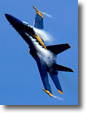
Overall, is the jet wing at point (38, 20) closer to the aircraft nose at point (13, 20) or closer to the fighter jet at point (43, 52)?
the fighter jet at point (43, 52)

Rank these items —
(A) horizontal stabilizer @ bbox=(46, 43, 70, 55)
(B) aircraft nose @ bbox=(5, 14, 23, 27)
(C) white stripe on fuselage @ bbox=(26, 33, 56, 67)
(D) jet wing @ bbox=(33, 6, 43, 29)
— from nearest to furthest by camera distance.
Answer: (B) aircraft nose @ bbox=(5, 14, 23, 27)
(C) white stripe on fuselage @ bbox=(26, 33, 56, 67)
(A) horizontal stabilizer @ bbox=(46, 43, 70, 55)
(D) jet wing @ bbox=(33, 6, 43, 29)

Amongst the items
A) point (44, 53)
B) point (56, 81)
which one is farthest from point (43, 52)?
point (56, 81)

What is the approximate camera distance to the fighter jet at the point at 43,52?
14.5 metres

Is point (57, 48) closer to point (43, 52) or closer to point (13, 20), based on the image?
point (43, 52)

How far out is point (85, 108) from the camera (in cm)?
1366

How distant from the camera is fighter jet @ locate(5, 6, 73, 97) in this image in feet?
47.5

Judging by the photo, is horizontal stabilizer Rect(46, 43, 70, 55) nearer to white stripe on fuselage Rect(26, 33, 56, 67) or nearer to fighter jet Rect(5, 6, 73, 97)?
fighter jet Rect(5, 6, 73, 97)

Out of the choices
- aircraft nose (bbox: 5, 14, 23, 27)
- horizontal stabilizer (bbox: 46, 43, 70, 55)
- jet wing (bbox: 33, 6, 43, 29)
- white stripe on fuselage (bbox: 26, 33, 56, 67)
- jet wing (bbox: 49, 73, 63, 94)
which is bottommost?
jet wing (bbox: 49, 73, 63, 94)

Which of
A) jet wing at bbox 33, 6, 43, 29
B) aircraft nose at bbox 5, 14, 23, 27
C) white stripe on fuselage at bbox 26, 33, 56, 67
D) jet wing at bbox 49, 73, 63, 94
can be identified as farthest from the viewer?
jet wing at bbox 33, 6, 43, 29

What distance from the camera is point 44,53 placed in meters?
15.6

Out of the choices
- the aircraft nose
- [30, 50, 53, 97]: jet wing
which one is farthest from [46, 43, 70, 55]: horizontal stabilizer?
the aircraft nose

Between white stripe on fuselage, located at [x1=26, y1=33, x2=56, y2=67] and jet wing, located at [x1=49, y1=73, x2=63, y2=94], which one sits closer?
white stripe on fuselage, located at [x1=26, y1=33, x2=56, y2=67]

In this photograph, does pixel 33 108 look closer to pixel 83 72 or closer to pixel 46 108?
pixel 46 108

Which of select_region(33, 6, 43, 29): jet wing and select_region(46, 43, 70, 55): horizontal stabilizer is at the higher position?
select_region(33, 6, 43, 29): jet wing
